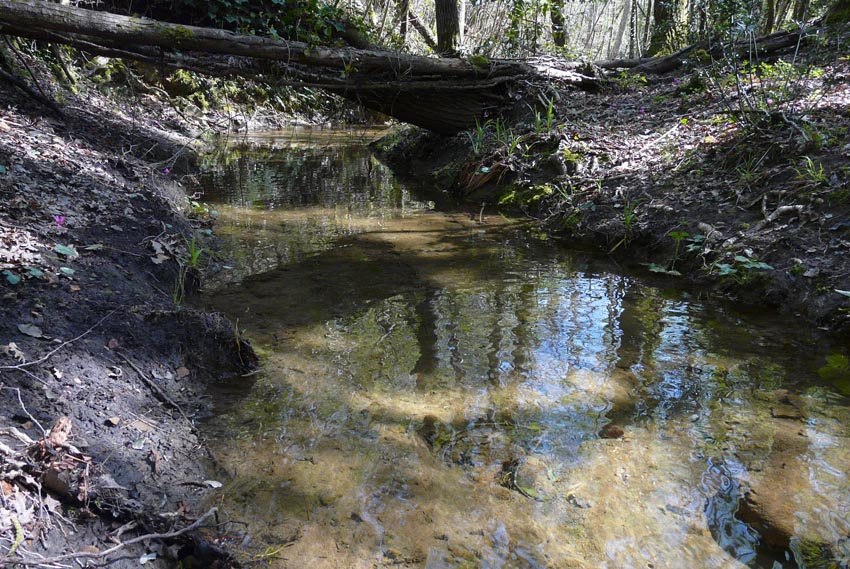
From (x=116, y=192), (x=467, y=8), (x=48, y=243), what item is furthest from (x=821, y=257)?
(x=467, y=8)

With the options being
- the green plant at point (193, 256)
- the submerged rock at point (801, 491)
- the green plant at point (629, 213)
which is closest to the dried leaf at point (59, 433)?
the green plant at point (193, 256)

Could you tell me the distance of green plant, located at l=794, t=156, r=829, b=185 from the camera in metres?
5.02

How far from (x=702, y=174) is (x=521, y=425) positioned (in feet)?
14.6

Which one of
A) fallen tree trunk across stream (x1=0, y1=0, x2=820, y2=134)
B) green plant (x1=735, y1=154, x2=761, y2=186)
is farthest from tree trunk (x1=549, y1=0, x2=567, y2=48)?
green plant (x1=735, y1=154, x2=761, y2=186)

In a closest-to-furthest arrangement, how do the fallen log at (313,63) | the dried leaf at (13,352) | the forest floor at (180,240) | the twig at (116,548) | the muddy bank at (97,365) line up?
the twig at (116,548), the muddy bank at (97,365), the forest floor at (180,240), the dried leaf at (13,352), the fallen log at (313,63)

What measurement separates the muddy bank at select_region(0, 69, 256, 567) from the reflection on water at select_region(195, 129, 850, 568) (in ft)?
0.82

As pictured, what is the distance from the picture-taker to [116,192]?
203 inches

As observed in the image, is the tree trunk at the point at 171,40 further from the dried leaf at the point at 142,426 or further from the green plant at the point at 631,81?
the dried leaf at the point at 142,426

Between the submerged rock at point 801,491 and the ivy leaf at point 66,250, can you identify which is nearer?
the submerged rock at point 801,491

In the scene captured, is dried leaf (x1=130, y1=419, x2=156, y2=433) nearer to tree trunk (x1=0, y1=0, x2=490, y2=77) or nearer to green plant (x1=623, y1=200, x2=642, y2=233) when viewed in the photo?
green plant (x1=623, y1=200, x2=642, y2=233)

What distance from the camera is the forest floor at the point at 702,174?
462cm

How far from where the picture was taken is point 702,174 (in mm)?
6109

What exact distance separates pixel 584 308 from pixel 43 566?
3.78 m

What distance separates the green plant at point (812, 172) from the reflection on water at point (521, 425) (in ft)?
5.41
